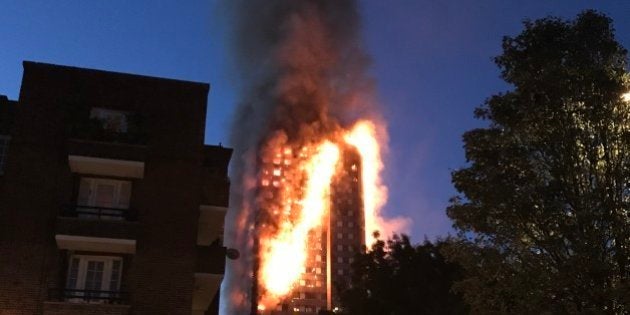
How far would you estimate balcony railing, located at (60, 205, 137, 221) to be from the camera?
2620cm

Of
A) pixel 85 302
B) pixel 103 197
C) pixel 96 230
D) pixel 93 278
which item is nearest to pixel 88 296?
pixel 85 302

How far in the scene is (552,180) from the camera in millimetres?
19156

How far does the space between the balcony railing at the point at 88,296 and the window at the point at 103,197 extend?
3.04 meters

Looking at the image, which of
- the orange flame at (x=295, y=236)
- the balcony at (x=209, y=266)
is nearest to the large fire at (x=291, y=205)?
the orange flame at (x=295, y=236)

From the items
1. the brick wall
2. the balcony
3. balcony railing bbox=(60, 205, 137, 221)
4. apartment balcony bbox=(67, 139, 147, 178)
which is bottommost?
the brick wall

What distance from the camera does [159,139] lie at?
93.8 feet

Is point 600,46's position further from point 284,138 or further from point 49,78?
point 284,138

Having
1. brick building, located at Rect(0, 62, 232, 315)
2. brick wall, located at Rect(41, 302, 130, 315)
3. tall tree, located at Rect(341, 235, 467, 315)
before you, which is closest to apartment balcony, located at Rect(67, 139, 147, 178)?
brick building, located at Rect(0, 62, 232, 315)

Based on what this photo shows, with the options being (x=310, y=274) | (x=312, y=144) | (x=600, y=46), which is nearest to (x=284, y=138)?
(x=312, y=144)

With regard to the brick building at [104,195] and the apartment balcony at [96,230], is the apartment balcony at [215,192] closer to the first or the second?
the brick building at [104,195]

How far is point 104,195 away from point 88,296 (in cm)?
441

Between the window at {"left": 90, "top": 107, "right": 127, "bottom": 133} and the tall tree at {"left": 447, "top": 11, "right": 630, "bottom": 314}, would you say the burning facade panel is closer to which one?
the window at {"left": 90, "top": 107, "right": 127, "bottom": 133}

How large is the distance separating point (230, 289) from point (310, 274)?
2466 centimetres

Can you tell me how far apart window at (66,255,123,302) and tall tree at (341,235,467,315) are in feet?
66.2
